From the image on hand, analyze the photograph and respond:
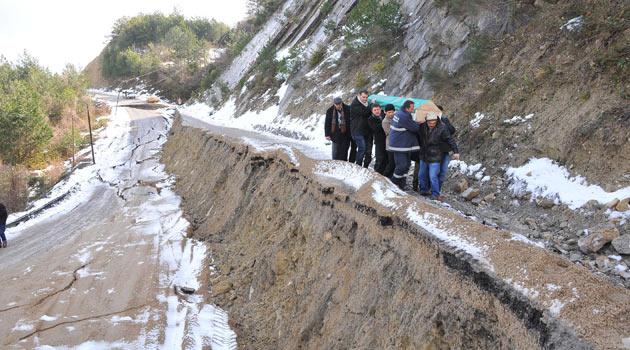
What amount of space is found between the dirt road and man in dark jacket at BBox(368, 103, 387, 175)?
3.86 m

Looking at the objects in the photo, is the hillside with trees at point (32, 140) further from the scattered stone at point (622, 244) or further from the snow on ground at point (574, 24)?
the scattered stone at point (622, 244)

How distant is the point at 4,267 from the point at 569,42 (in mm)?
13450

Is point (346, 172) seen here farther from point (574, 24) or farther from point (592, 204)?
point (574, 24)

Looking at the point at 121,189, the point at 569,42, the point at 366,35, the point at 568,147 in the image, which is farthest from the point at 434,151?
the point at 121,189

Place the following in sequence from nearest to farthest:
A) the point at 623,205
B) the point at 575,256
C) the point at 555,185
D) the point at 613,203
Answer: the point at 575,256, the point at 623,205, the point at 613,203, the point at 555,185

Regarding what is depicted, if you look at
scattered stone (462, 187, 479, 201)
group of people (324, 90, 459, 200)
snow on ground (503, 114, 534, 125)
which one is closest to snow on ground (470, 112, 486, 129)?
snow on ground (503, 114, 534, 125)

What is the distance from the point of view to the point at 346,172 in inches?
288

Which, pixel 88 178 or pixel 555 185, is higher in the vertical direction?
pixel 555 185

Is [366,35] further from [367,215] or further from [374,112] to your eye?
[367,215]

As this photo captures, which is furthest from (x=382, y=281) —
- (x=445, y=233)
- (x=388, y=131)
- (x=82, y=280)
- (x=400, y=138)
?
(x=82, y=280)

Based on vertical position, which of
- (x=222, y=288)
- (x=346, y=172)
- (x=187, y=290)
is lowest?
(x=187, y=290)

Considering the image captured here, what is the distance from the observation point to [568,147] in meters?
7.09

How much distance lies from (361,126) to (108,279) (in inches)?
236

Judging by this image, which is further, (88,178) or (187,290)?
(88,178)
